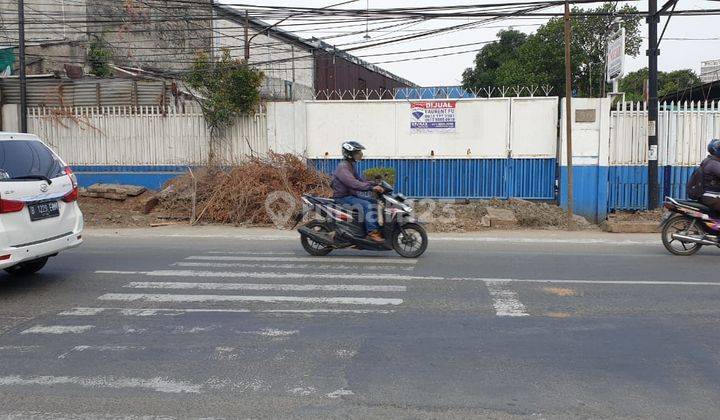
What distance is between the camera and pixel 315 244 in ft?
32.0

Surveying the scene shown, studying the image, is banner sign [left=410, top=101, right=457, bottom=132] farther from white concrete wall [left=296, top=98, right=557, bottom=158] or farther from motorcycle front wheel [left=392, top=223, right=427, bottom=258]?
motorcycle front wheel [left=392, top=223, right=427, bottom=258]

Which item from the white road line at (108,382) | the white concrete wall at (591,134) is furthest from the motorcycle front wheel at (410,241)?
the white concrete wall at (591,134)

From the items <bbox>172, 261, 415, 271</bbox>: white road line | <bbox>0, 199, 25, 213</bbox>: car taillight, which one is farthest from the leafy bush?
<bbox>0, 199, 25, 213</bbox>: car taillight

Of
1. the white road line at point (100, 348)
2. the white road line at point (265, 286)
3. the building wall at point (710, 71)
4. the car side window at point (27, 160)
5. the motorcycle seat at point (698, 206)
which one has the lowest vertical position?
the white road line at point (100, 348)

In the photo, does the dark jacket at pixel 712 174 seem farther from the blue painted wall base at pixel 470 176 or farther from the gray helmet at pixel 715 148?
the blue painted wall base at pixel 470 176

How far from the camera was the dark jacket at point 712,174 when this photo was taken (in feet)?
30.8

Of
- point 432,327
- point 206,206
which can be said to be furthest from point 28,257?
point 206,206

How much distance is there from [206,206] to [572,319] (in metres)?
9.69

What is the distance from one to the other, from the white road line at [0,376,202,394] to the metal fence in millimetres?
11641

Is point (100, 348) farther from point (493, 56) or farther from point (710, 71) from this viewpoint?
point (493, 56)

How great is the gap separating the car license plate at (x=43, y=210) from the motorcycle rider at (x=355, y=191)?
382cm

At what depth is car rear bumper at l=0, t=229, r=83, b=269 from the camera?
22.1 feet

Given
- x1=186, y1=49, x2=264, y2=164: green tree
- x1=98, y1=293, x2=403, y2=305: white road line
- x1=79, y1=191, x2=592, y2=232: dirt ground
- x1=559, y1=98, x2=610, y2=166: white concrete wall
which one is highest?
x1=186, y1=49, x2=264, y2=164: green tree

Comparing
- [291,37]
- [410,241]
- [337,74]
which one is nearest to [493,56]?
[337,74]
